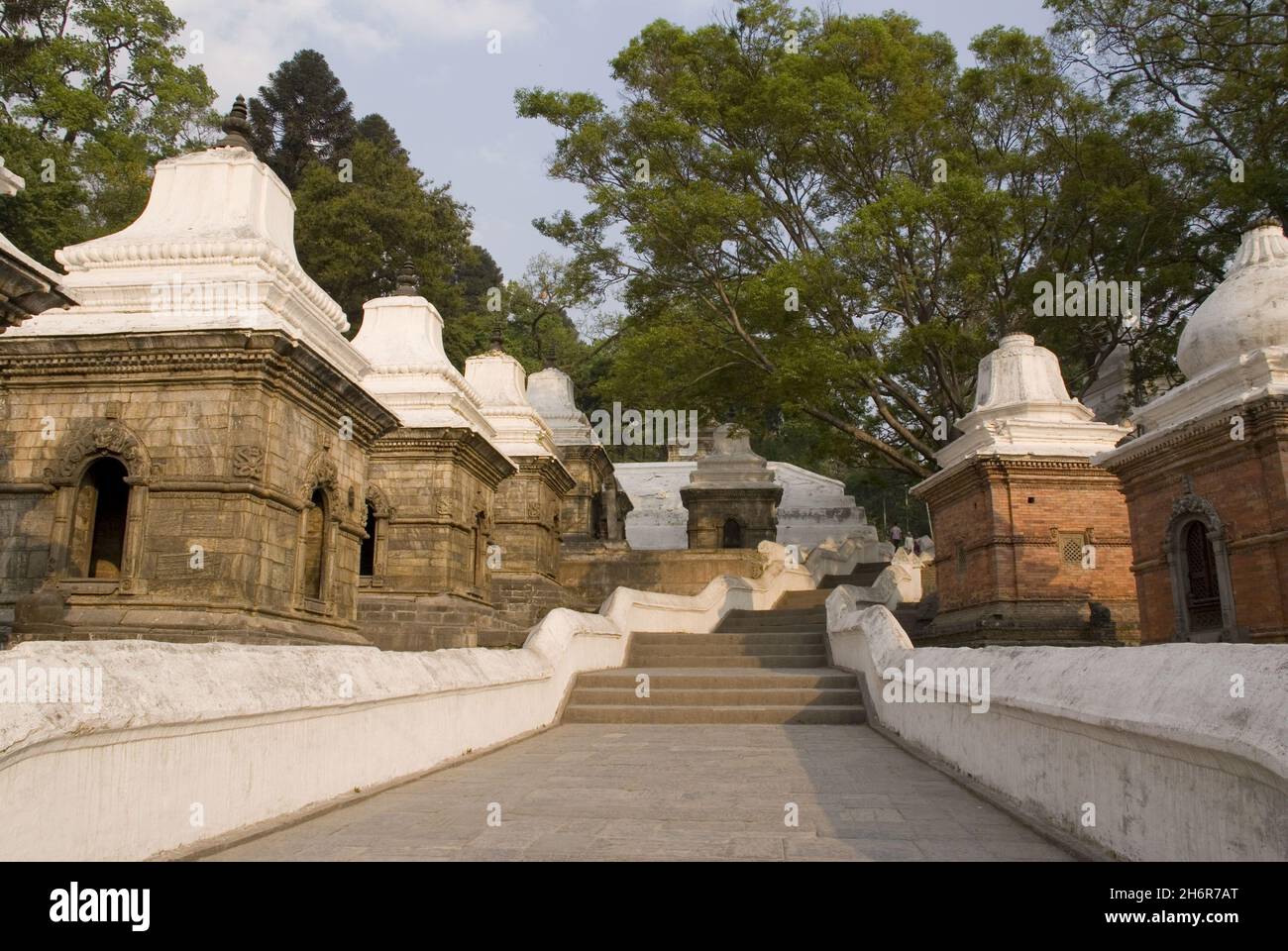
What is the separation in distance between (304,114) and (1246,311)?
42993 mm

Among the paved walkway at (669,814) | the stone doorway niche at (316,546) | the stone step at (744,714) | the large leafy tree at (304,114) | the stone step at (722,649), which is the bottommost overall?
the paved walkway at (669,814)

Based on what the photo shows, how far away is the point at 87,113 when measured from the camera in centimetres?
3006

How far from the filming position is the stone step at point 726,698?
11.5 meters

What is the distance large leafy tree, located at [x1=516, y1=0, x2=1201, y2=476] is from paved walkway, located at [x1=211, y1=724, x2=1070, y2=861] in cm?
1242

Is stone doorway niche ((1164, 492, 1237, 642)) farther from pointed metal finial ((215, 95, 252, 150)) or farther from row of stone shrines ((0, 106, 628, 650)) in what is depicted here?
pointed metal finial ((215, 95, 252, 150))

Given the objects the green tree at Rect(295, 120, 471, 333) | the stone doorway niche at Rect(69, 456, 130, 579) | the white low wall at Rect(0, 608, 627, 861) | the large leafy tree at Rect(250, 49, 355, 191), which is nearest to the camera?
the white low wall at Rect(0, 608, 627, 861)

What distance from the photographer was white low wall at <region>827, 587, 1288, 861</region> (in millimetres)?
3217

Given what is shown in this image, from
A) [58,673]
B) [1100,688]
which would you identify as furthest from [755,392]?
[58,673]

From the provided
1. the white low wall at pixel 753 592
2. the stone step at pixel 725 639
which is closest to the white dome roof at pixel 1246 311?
the stone step at pixel 725 639

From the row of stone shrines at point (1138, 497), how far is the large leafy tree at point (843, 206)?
313 cm

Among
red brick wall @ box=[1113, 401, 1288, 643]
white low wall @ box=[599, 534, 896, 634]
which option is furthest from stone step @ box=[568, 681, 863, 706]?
white low wall @ box=[599, 534, 896, 634]

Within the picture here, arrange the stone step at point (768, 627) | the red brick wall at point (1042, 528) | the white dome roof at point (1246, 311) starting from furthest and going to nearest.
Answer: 1. the stone step at point (768, 627)
2. the red brick wall at point (1042, 528)
3. the white dome roof at point (1246, 311)

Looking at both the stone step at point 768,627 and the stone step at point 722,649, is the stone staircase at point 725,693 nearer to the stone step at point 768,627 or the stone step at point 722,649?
the stone step at point 722,649
